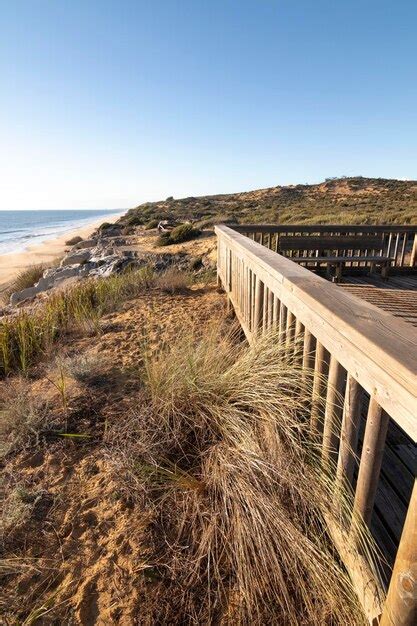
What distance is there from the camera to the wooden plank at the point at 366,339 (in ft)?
3.19

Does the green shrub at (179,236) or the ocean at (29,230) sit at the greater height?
the green shrub at (179,236)

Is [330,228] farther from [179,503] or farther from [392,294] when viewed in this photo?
[179,503]

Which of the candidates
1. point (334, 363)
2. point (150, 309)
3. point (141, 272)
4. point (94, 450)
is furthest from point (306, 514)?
point (141, 272)

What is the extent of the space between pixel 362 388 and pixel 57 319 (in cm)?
500

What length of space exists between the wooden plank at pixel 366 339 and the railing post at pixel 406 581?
26cm

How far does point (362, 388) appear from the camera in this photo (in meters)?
1.42

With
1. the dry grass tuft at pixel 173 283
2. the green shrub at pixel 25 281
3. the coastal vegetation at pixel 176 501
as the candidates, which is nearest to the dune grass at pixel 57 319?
the dry grass tuft at pixel 173 283

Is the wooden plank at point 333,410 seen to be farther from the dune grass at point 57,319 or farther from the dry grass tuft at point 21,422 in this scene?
the dune grass at point 57,319

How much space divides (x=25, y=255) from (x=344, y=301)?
24604 millimetres

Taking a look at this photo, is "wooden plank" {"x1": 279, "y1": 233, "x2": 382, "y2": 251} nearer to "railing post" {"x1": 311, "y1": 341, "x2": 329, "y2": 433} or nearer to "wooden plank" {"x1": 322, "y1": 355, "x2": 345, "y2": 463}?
"railing post" {"x1": 311, "y1": 341, "x2": 329, "y2": 433}

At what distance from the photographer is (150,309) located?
19.6 ft

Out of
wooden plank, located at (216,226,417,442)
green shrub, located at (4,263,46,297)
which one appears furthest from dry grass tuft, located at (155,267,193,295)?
green shrub, located at (4,263,46,297)

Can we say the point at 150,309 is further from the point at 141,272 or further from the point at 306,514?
the point at 306,514

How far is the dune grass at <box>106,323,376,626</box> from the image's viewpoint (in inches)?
59.7
